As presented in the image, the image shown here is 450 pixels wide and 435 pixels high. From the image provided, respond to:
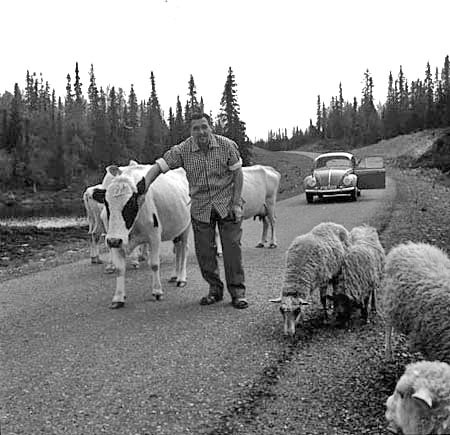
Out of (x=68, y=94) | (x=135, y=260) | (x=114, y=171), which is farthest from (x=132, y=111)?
(x=114, y=171)

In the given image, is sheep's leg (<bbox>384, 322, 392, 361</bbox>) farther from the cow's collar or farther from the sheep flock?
the cow's collar

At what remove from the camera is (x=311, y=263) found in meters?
7.02

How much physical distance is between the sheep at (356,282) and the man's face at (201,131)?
7.99 feet

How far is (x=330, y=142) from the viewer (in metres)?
145

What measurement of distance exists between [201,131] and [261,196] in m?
6.24

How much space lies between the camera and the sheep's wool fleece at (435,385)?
3.57m

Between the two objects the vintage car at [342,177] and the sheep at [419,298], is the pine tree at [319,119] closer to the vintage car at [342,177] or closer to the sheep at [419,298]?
the vintage car at [342,177]

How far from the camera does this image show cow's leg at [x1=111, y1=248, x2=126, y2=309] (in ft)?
27.6

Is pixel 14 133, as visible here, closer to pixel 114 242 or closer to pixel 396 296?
pixel 114 242

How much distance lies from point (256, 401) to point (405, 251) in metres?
2.10

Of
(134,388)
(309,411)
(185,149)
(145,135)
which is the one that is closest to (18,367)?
(134,388)

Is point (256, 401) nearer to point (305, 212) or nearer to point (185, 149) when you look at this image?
point (185, 149)

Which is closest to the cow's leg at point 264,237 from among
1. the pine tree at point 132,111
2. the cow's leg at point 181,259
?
the cow's leg at point 181,259

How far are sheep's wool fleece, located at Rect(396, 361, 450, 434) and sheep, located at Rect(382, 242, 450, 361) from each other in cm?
85
